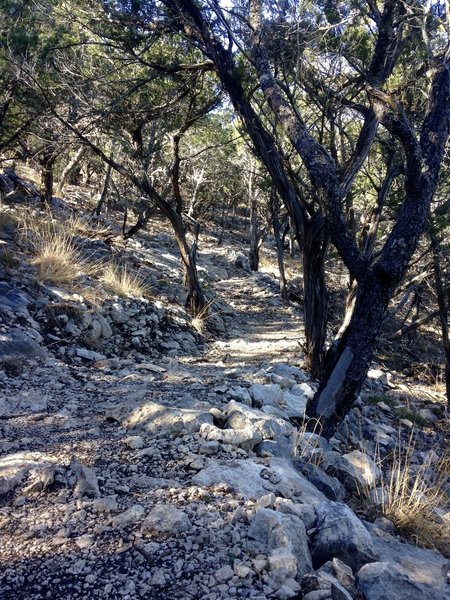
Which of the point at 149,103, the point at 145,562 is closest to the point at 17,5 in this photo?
the point at 149,103

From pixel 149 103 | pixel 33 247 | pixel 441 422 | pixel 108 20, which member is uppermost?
pixel 108 20

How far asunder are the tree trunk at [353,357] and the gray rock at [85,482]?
2364 millimetres

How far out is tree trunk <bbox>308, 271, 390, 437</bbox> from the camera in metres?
4.18

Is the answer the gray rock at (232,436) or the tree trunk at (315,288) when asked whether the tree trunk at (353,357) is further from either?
the tree trunk at (315,288)

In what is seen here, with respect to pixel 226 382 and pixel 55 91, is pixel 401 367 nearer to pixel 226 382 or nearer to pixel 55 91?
pixel 226 382

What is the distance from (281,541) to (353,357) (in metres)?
2.38

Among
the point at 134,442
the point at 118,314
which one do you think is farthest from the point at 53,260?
the point at 134,442

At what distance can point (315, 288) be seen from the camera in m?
5.85

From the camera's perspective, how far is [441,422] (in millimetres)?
6781

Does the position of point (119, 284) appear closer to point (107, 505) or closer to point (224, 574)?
point (107, 505)

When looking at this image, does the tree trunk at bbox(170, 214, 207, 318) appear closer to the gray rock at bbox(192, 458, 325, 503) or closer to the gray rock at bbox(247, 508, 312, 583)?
the gray rock at bbox(192, 458, 325, 503)

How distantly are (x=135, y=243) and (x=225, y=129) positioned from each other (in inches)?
148

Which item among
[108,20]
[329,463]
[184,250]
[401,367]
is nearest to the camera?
[329,463]

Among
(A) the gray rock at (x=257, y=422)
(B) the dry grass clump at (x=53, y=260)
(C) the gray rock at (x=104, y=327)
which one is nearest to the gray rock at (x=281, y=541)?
(A) the gray rock at (x=257, y=422)
